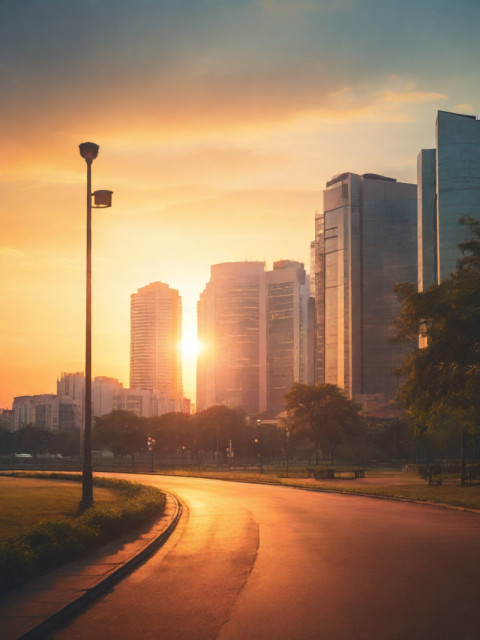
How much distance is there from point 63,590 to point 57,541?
3916mm

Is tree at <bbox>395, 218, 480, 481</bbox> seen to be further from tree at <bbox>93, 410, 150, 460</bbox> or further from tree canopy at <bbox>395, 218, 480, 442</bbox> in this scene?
tree at <bbox>93, 410, 150, 460</bbox>

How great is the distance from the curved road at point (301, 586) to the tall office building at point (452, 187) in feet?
529

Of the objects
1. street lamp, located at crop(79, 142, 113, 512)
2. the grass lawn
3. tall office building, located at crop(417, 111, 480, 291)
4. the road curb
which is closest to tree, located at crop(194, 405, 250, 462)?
tall office building, located at crop(417, 111, 480, 291)

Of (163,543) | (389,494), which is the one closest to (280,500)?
(389,494)

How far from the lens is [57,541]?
16375 mm

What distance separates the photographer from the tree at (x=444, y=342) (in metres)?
33.5

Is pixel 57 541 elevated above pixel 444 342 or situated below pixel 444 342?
below

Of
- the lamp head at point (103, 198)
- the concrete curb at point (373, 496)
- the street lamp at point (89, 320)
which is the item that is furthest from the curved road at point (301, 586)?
the lamp head at point (103, 198)

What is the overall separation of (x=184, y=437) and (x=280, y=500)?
Answer: 11070 centimetres

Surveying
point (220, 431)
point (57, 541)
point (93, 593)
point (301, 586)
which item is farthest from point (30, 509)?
point (220, 431)

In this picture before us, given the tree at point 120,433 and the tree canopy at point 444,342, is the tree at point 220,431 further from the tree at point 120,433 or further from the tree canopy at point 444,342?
the tree canopy at point 444,342

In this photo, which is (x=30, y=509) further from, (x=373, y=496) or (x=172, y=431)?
(x=172, y=431)

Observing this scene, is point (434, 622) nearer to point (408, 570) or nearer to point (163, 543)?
point (408, 570)

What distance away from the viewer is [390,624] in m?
10.3
